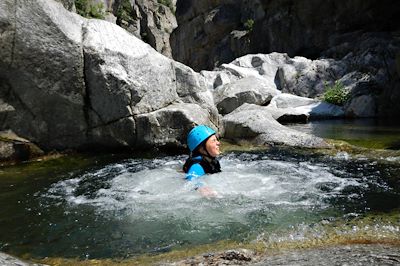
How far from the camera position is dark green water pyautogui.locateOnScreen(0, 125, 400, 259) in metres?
4.68

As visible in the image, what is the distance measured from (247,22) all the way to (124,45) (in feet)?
115

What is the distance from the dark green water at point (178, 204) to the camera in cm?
468

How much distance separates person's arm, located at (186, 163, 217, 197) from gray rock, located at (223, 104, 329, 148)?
4506mm

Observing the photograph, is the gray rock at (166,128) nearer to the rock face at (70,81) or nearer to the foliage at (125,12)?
the rock face at (70,81)

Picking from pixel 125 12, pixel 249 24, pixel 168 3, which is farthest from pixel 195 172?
pixel 168 3

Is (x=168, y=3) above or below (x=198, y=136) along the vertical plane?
above

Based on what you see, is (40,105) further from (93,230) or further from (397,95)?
(397,95)

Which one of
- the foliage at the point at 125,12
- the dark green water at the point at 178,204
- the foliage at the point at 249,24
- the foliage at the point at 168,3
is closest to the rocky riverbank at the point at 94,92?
the dark green water at the point at 178,204

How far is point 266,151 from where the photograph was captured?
10.3 metres

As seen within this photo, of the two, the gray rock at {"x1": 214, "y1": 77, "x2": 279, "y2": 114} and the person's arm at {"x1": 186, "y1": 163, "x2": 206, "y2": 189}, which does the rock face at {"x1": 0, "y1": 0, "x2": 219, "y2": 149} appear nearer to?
the person's arm at {"x1": 186, "y1": 163, "x2": 206, "y2": 189}

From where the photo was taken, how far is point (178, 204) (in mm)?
6055

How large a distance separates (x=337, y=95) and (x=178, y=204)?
16.6 meters

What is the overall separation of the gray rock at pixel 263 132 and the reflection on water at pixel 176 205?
6.79 ft

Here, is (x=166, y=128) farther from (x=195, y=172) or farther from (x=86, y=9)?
(x=86, y=9)
